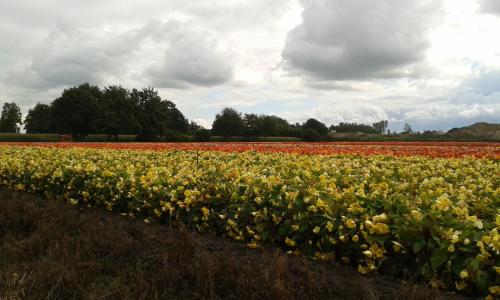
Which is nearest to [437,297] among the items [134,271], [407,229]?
[407,229]

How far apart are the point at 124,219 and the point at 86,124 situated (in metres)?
54.7

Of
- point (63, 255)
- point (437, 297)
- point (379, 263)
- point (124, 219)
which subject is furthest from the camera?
point (124, 219)

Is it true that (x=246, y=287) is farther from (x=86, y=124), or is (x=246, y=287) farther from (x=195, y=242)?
(x=86, y=124)

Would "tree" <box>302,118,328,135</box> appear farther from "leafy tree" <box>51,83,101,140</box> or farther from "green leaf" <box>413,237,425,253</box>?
"green leaf" <box>413,237,425,253</box>

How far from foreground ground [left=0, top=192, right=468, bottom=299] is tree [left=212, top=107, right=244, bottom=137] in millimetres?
58402

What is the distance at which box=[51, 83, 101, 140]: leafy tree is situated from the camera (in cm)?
5472

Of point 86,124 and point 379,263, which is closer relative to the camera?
point 379,263

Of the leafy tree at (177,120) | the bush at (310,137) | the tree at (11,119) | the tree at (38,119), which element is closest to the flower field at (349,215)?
the bush at (310,137)

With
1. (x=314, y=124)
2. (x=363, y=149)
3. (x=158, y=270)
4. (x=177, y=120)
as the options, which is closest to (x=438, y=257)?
(x=158, y=270)

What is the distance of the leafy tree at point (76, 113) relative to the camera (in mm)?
54719

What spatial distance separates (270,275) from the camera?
3.43m

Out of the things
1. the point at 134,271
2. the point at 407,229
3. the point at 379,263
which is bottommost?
the point at 134,271

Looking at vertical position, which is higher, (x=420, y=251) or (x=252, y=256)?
(x=420, y=251)

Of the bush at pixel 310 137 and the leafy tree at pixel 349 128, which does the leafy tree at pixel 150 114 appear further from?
the leafy tree at pixel 349 128
